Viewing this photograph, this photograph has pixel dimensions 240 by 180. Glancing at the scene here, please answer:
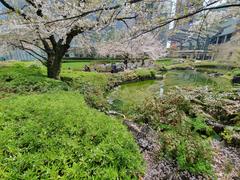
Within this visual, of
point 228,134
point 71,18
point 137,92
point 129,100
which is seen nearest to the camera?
point 71,18

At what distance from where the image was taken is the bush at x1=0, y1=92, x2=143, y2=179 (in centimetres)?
193

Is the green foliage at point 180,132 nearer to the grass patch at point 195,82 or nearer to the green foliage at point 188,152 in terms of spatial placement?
the green foliage at point 188,152

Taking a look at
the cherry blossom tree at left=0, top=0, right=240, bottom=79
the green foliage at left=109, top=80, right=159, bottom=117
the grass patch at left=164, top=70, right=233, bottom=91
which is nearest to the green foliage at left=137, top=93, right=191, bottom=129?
the green foliage at left=109, top=80, right=159, bottom=117

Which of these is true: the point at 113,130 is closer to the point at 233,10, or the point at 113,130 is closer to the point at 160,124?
the point at 160,124

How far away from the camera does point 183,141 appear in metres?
3.45

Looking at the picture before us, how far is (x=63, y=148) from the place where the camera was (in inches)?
88.7

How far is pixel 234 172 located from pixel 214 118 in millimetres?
2605

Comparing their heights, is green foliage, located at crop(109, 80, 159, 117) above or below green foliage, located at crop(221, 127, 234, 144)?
below

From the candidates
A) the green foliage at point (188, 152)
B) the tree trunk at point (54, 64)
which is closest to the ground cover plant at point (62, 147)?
the green foliage at point (188, 152)

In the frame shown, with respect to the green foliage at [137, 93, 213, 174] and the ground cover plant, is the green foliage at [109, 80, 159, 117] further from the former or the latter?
the ground cover plant

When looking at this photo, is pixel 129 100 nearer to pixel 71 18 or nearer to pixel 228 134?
pixel 228 134

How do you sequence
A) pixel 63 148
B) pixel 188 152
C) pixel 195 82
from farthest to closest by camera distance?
pixel 195 82
pixel 188 152
pixel 63 148

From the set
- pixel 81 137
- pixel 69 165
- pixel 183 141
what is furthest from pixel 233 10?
pixel 69 165

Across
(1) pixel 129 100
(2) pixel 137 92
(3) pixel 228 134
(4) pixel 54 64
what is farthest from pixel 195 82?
(4) pixel 54 64
